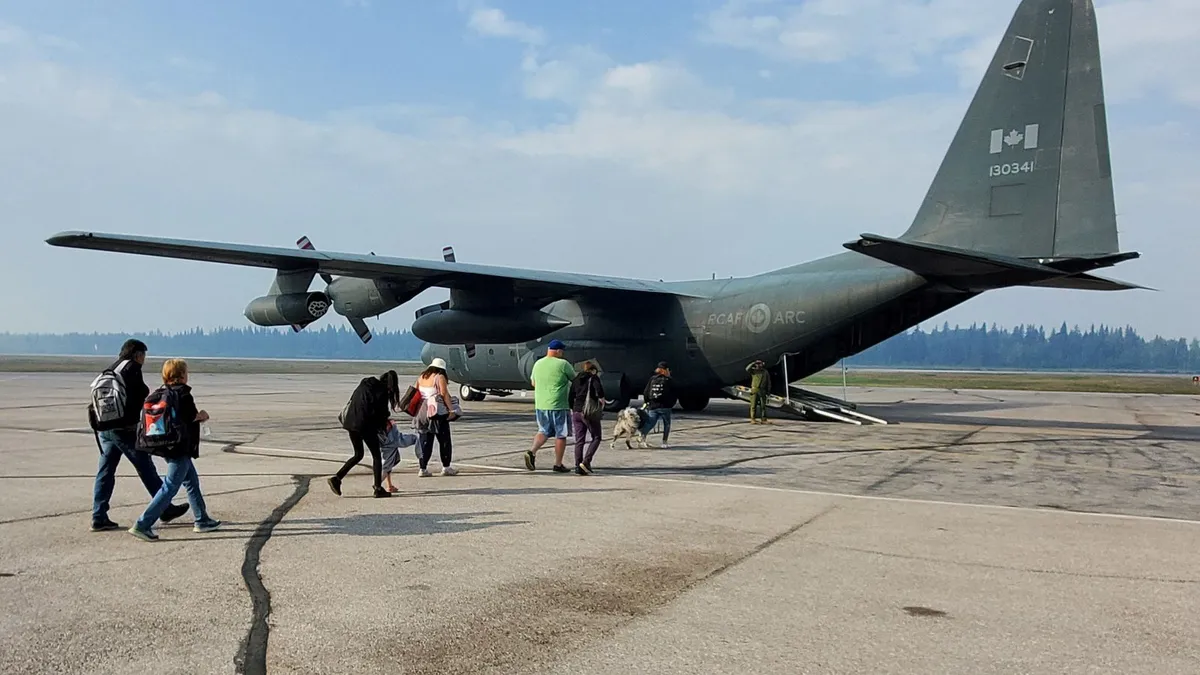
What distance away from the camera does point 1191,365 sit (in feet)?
639

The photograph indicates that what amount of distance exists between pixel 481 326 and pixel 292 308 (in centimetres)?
432

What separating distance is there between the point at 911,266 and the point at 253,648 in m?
14.4

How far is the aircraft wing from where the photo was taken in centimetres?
1736

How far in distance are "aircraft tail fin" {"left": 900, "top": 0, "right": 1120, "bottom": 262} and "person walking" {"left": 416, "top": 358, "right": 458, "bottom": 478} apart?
1086 centimetres

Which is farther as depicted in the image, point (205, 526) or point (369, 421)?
point (369, 421)

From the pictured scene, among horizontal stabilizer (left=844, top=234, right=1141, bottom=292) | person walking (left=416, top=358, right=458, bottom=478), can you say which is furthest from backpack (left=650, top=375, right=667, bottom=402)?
person walking (left=416, top=358, right=458, bottom=478)

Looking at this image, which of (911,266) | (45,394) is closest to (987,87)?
(911,266)

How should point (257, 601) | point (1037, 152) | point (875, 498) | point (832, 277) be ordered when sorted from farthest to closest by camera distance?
point (832, 277) < point (1037, 152) < point (875, 498) < point (257, 601)

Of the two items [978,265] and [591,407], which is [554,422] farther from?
[978,265]


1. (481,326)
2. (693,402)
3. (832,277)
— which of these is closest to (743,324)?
(832,277)

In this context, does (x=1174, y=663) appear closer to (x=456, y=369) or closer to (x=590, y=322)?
(x=590, y=322)

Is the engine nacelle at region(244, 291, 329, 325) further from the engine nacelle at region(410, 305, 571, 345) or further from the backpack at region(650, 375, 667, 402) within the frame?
the backpack at region(650, 375, 667, 402)

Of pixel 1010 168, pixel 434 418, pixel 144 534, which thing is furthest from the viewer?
pixel 1010 168

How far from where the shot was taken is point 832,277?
63.6 feet
